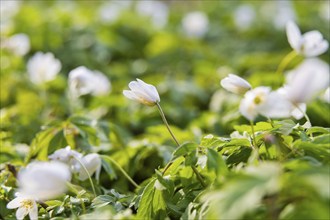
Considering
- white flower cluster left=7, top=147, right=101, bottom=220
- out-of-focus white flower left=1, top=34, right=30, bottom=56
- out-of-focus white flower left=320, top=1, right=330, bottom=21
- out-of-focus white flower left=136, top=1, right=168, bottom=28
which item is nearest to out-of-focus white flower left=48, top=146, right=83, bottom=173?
white flower cluster left=7, top=147, right=101, bottom=220

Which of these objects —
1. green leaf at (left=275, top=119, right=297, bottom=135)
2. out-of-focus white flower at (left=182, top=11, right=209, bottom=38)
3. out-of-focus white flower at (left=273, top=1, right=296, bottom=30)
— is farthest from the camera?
out-of-focus white flower at (left=273, top=1, right=296, bottom=30)

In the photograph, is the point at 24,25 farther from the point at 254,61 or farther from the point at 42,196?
the point at 42,196

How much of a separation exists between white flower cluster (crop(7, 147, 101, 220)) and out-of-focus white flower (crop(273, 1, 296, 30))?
3.47m

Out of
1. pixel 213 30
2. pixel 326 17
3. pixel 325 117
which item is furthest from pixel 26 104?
pixel 326 17

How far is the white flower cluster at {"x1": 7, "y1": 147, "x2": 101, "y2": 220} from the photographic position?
5.18 feet

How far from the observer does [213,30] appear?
19.0 feet

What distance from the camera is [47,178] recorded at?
1583mm

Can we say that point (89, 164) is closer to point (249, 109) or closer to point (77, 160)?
point (77, 160)

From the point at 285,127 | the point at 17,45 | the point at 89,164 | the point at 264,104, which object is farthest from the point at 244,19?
the point at 264,104

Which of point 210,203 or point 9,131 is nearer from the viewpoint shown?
point 210,203

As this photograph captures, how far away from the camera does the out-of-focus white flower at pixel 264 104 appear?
1.73 meters

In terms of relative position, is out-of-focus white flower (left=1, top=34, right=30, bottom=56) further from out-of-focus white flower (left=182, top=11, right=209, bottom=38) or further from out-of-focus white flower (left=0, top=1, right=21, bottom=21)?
out-of-focus white flower (left=182, top=11, right=209, bottom=38)

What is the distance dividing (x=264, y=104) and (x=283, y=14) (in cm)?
407

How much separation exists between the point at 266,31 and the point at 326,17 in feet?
2.14
